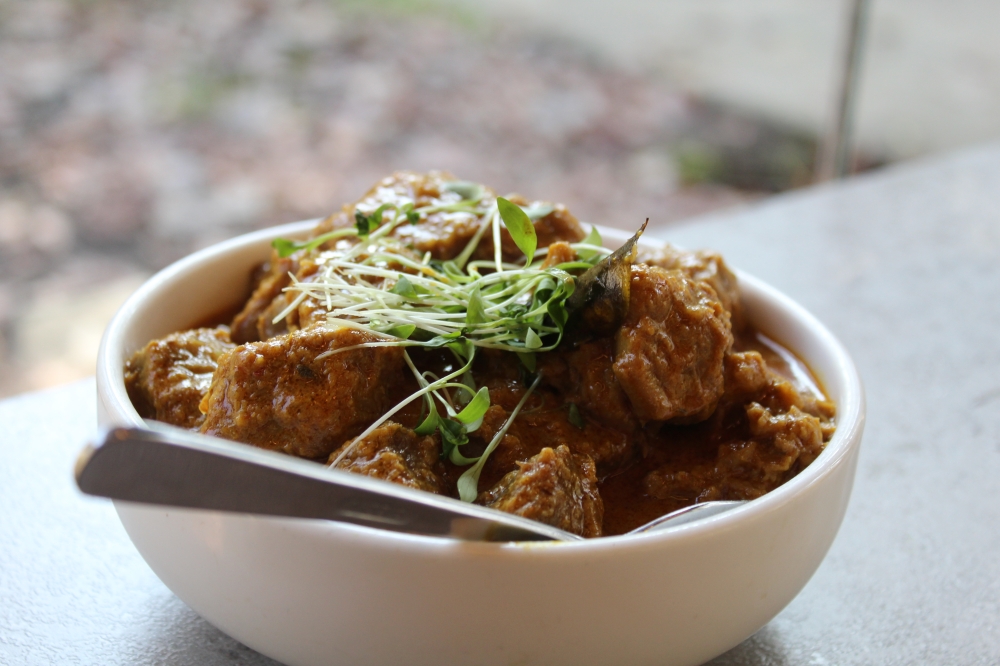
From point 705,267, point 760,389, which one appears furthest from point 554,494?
point 705,267

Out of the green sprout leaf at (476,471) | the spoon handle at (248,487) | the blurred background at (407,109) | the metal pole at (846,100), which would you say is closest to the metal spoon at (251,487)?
the spoon handle at (248,487)

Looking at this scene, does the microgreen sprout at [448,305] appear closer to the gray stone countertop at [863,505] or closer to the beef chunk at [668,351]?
the beef chunk at [668,351]

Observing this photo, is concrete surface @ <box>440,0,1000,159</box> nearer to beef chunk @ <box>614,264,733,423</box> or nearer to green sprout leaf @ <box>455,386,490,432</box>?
beef chunk @ <box>614,264,733,423</box>

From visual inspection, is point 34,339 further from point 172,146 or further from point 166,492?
point 166,492

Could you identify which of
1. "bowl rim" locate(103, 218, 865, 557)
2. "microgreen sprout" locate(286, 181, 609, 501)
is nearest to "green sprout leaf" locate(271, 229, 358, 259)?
"microgreen sprout" locate(286, 181, 609, 501)

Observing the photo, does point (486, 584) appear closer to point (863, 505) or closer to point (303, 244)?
point (303, 244)

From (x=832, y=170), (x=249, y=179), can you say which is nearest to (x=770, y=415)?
(x=832, y=170)
